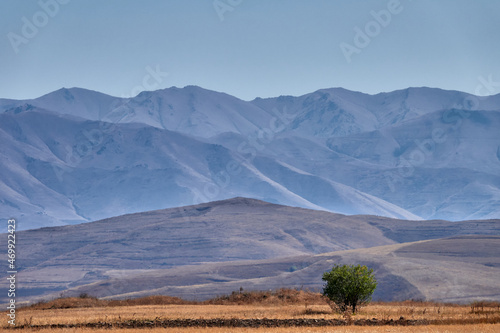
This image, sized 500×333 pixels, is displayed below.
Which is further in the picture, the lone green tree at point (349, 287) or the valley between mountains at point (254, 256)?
the valley between mountains at point (254, 256)

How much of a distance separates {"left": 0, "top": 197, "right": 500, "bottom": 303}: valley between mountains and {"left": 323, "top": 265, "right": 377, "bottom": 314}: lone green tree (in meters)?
45.3

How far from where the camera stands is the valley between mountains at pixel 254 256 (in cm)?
10331

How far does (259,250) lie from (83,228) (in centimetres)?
5600

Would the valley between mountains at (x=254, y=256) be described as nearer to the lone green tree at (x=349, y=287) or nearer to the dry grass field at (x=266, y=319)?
the dry grass field at (x=266, y=319)

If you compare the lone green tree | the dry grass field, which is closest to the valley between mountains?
the dry grass field

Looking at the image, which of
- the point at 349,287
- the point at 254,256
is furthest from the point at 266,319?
the point at 254,256

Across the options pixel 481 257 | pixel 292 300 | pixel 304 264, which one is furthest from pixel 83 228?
pixel 292 300

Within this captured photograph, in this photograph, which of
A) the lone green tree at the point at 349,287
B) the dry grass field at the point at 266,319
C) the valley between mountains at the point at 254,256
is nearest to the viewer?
the dry grass field at the point at 266,319

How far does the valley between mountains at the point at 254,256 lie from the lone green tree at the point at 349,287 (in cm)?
4534

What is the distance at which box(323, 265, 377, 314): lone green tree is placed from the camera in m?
43.1

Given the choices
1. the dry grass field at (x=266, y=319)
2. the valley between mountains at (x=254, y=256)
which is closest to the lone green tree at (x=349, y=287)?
the dry grass field at (x=266, y=319)

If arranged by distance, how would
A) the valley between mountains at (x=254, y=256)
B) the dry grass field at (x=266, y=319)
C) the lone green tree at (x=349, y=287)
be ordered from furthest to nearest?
the valley between mountains at (x=254, y=256), the lone green tree at (x=349, y=287), the dry grass field at (x=266, y=319)

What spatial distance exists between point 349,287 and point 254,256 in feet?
401

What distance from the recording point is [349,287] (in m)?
43.1
